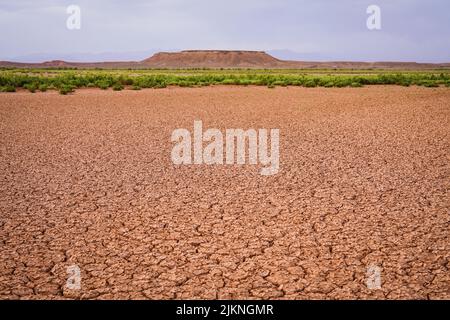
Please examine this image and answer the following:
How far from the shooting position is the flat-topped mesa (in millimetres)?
167625

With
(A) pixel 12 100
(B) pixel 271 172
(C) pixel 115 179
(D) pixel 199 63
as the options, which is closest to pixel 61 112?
(A) pixel 12 100

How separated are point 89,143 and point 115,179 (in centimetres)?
377

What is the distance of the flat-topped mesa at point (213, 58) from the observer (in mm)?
167625
